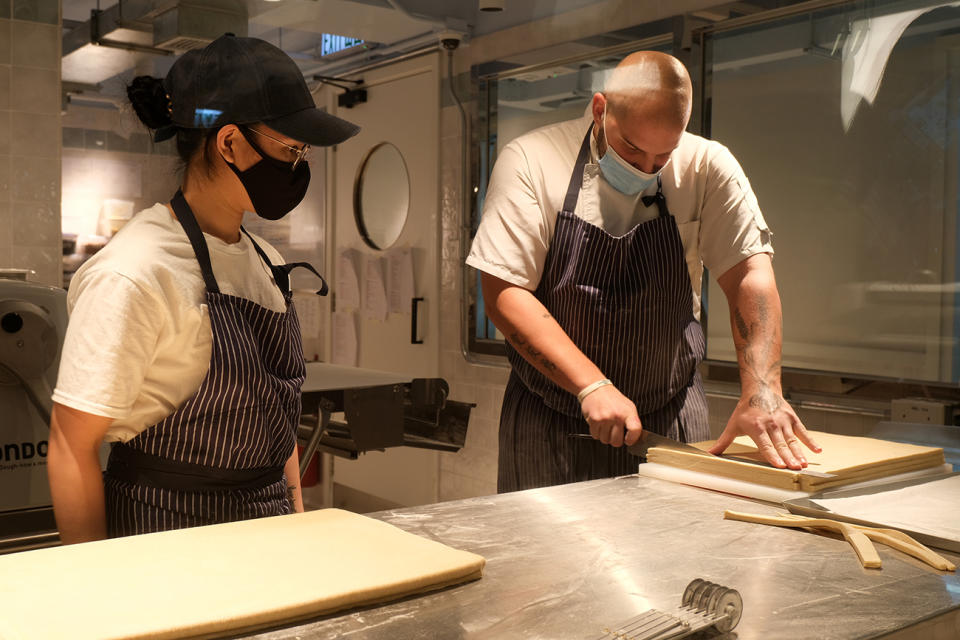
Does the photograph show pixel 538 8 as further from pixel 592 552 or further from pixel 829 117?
pixel 592 552

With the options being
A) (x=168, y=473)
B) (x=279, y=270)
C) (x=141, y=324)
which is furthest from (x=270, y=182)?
(x=168, y=473)

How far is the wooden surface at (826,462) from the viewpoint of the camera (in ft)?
4.11

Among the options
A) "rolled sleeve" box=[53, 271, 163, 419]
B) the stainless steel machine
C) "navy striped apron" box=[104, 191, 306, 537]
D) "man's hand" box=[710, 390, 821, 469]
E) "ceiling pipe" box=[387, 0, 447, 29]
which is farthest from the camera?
"ceiling pipe" box=[387, 0, 447, 29]

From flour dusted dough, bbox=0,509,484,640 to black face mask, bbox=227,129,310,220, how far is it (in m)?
0.49

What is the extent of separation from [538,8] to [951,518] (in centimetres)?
164

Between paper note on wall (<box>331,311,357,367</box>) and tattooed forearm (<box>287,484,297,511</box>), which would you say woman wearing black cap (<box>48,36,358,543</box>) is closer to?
tattooed forearm (<box>287,484,297,511</box>)

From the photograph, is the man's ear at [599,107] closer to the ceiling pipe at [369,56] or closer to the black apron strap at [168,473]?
the ceiling pipe at [369,56]

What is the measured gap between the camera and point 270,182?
4.16ft

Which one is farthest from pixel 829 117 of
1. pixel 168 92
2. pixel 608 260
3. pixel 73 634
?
pixel 73 634

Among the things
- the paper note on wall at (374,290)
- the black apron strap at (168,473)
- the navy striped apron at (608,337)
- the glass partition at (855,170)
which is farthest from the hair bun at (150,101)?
the glass partition at (855,170)

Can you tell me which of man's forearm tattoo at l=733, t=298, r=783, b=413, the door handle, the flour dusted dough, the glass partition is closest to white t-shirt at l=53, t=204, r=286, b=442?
the flour dusted dough

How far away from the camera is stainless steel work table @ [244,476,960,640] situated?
751mm

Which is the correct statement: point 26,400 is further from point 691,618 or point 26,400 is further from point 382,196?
point 691,618

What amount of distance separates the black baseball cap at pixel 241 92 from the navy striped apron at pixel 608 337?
1.81 ft
